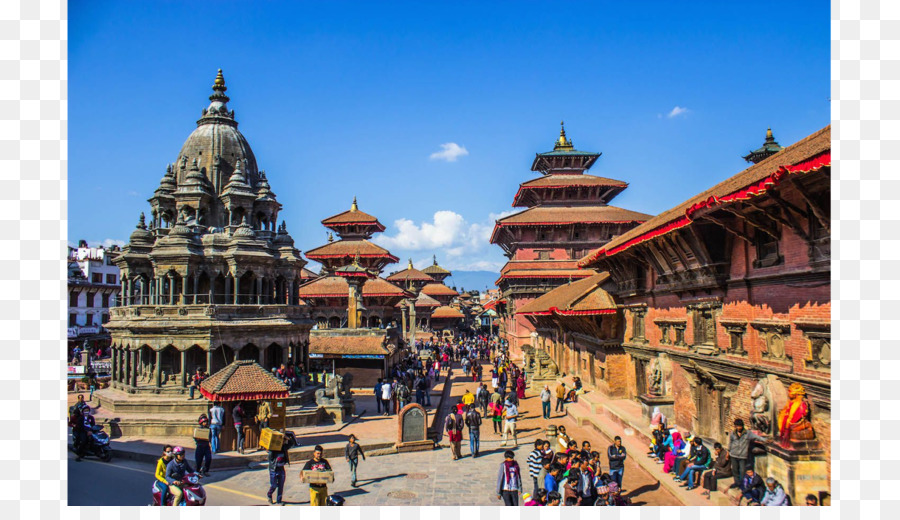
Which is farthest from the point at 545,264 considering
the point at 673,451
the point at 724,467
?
the point at 724,467

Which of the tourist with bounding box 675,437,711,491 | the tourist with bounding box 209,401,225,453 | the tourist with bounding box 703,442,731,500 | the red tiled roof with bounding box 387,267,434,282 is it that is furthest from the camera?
the red tiled roof with bounding box 387,267,434,282

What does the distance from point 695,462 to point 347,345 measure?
20202 mm

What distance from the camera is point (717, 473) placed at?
38.8 feet

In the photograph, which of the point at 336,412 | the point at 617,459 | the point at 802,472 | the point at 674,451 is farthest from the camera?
the point at 336,412

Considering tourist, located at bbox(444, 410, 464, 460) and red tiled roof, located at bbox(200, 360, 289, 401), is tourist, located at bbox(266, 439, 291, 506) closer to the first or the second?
red tiled roof, located at bbox(200, 360, 289, 401)

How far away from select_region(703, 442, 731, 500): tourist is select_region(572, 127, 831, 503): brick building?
24.5 inches

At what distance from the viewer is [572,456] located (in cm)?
1200

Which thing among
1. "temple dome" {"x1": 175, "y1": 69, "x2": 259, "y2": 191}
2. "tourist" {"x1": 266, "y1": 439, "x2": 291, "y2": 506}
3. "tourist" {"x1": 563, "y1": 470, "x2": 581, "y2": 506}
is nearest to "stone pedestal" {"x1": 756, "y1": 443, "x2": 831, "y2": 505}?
"tourist" {"x1": 563, "y1": 470, "x2": 581, "y2": 506}

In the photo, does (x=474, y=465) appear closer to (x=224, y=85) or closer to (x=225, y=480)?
(x=225, y=480)

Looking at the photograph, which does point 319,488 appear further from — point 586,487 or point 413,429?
point 413,429

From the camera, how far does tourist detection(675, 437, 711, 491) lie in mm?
12250

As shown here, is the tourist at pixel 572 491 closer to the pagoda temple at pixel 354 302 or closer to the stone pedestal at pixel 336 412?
the stone pedestal at pixel 336 412

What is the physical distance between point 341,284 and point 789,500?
38.8m
